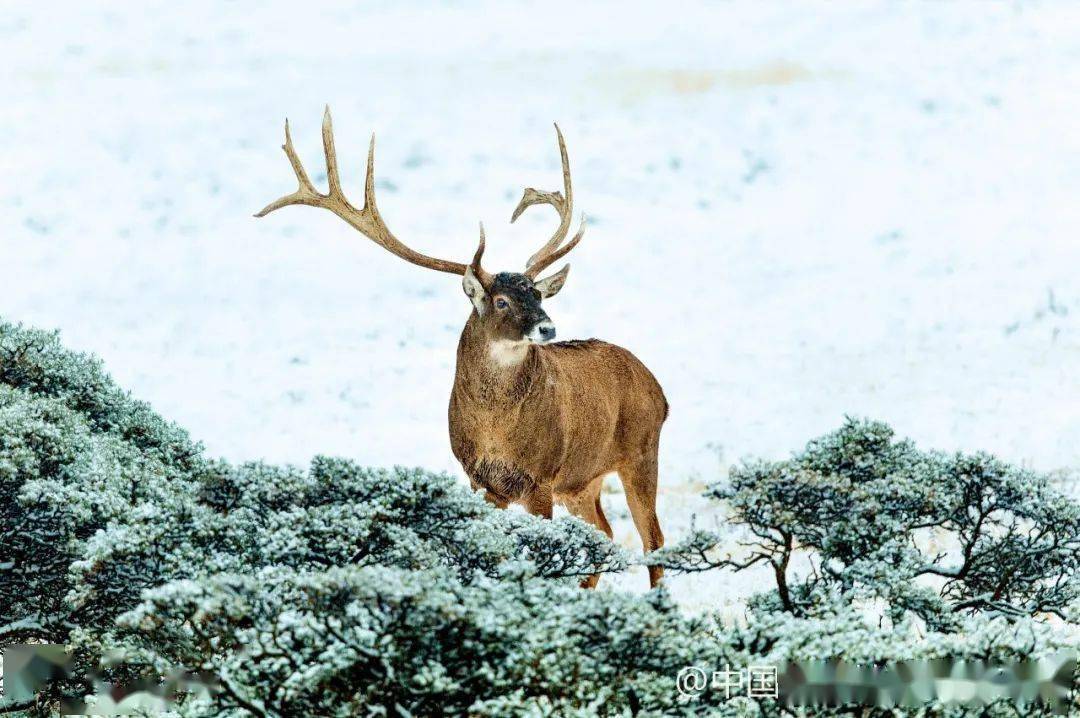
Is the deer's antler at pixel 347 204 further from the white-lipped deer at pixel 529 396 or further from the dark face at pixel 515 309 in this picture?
the dark face at pixel 515 309

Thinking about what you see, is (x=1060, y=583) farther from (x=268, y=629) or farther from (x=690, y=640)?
(x=268, y=629)

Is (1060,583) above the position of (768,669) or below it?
above

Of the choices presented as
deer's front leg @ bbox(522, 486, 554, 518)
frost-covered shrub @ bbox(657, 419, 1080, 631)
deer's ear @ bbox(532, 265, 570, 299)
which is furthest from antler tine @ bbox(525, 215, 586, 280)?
frost-covered shrub @ bbox(657, 419, 1080, 631)

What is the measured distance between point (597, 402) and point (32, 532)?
341cm

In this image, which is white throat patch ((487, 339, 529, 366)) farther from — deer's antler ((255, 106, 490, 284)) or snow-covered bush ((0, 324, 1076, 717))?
snow-covered bush ((0, 324, 1076, 717))

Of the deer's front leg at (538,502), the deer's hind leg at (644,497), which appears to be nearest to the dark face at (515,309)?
the deer's front leg at (538,502)

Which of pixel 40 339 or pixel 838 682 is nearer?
pixel 838 682

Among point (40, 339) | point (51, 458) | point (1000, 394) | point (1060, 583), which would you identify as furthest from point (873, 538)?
point (1000, 394)

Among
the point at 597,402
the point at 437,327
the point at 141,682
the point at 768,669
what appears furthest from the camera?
the point at 437,327

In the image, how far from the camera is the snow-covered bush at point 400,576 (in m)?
5.16

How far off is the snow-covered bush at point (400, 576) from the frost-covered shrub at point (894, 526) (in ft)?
0.05

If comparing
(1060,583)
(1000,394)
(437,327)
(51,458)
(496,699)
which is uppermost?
(437,327)

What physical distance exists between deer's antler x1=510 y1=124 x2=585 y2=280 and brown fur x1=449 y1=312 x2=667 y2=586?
51 centimetres

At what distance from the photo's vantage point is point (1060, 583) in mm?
7844
